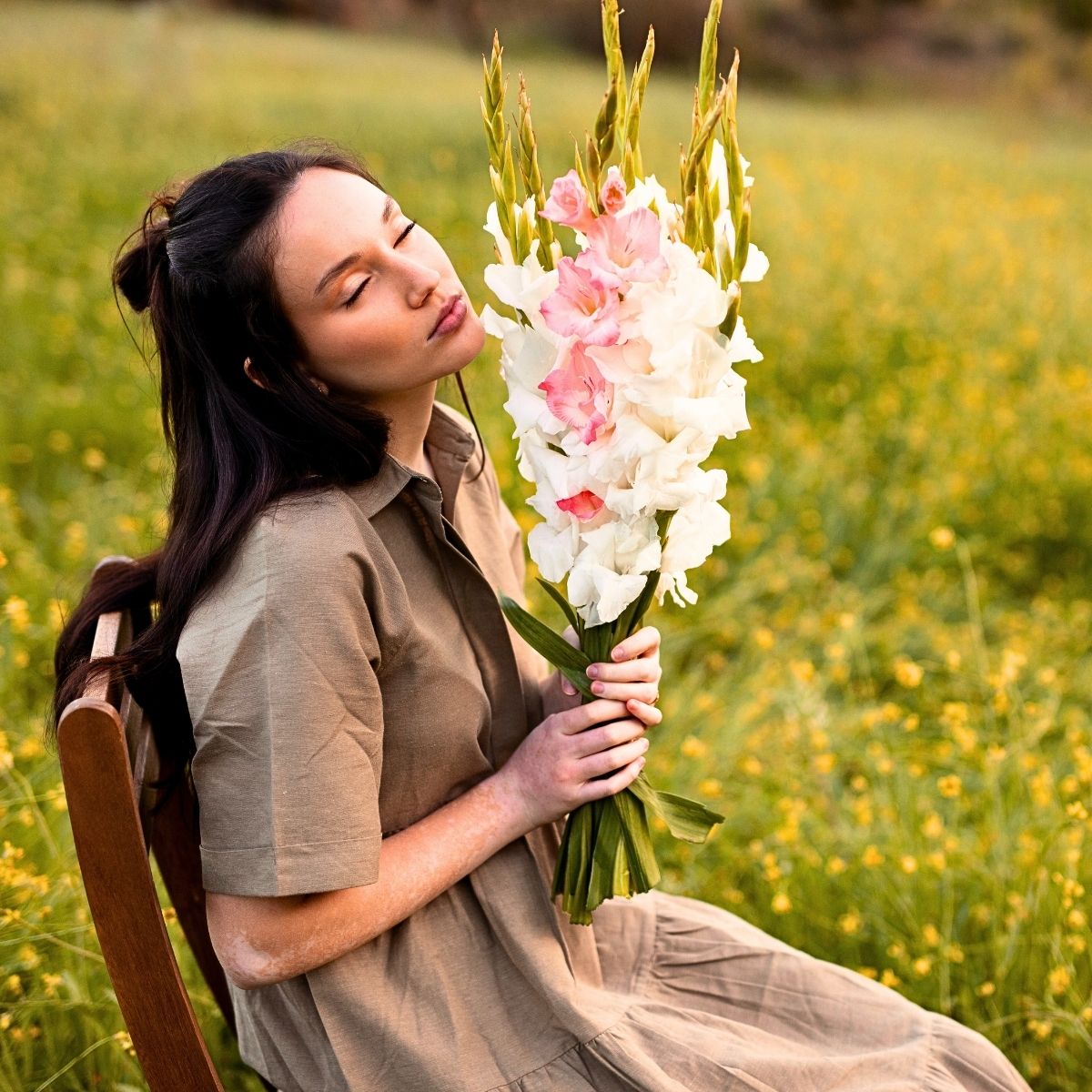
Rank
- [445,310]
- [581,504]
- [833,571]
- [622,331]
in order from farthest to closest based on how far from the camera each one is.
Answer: [833,571] → [445,310] → [581,504] → [622,331]

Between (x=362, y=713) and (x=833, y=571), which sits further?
(x=833, y=571)

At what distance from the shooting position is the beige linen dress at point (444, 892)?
1229mm

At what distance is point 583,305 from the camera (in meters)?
1.19

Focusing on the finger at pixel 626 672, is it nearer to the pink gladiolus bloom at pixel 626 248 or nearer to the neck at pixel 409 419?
the neck at pixel 409 419

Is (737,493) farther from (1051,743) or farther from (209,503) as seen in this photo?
(209,503)

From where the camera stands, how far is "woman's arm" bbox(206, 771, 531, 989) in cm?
127

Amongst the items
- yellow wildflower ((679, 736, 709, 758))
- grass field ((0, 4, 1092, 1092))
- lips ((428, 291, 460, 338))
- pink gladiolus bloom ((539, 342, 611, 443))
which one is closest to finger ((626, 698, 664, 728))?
pink gladiolus bloom ((539, 342, 611, 443))

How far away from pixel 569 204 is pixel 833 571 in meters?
2.92

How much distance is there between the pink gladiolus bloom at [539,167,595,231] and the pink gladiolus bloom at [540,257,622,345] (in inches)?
1.5

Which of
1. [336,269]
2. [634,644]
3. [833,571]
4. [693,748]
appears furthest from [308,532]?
[833,571]

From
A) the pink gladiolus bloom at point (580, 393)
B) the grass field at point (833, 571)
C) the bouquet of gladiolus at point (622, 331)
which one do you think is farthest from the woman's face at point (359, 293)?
the grass field at point (833, 571)

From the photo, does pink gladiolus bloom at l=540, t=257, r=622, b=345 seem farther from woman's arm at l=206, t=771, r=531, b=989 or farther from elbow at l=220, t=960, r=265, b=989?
elbow at l=220, t=960, r=265, b=989

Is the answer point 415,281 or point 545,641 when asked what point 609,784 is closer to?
point 545,641

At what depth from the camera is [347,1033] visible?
136cm
